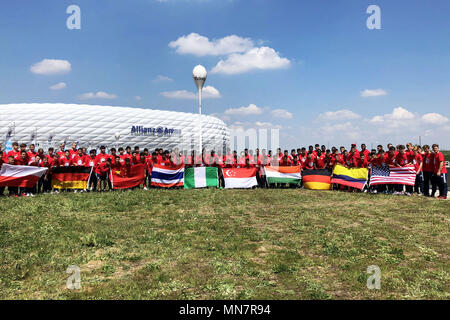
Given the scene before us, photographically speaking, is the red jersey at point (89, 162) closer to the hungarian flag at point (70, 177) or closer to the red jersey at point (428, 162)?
the hungarian flag at point (70, 177)

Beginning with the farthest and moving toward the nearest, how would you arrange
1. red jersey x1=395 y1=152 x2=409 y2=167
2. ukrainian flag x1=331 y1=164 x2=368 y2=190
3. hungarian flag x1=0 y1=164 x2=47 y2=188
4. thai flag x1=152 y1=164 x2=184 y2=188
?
thai flag x1=152 y1=164 x2=184 y2=188 < ukrainian flag x1=331 y1=164 x2=368 y2=190 < red jersey x1=395 y1=152 x2=409 y2=167 < hungarian flag x1=0 y1=164 x2=47 y2=188

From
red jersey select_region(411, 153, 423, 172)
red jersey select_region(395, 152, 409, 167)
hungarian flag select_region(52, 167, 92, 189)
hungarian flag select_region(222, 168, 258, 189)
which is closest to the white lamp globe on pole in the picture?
hungarian flag select_region(222, 168, 258, 189)

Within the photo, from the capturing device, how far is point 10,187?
1231 centimetres

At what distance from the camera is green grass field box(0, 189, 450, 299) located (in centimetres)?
440

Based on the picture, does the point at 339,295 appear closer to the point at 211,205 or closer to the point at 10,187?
the point at 211,205

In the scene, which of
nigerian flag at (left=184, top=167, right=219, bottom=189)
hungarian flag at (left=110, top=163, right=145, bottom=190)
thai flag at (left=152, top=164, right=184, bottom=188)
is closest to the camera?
hungarian flag at (left=110, top=163, right=145, bottom=190)

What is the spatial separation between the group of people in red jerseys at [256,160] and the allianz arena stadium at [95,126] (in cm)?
4491

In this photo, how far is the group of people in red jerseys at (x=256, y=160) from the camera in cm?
1287

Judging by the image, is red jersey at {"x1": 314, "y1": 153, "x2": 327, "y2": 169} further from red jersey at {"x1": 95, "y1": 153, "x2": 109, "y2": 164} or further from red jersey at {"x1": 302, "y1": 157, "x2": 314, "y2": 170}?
red jersey at {"x1": 95, "y1": 153, "x2": 109, "y2": 164}

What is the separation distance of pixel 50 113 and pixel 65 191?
188 feet

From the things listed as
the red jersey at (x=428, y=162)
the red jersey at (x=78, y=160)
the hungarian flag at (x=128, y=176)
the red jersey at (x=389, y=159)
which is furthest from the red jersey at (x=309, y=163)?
the red jersey at (x=78, y=160)

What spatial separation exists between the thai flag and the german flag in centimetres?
640

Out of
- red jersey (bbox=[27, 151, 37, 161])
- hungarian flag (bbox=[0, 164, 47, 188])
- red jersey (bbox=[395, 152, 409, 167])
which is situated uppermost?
red jersey (bbox=[27, 151, 37, 161])
